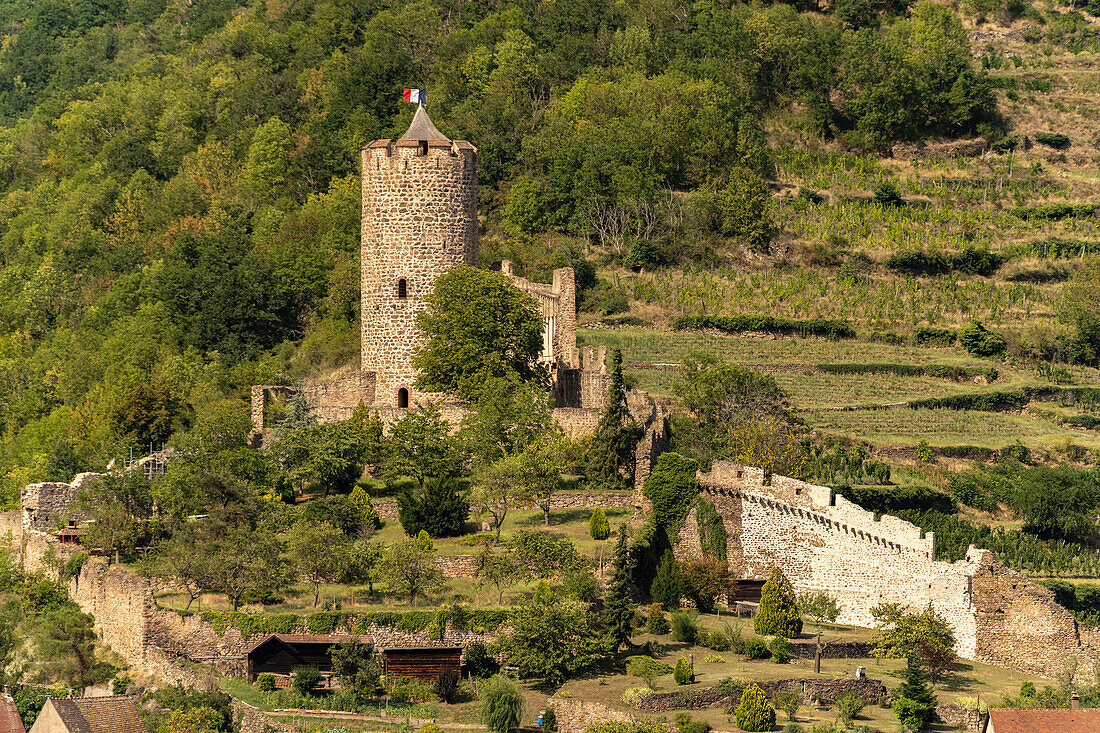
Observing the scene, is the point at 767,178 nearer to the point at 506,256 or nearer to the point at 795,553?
the point at 506,256

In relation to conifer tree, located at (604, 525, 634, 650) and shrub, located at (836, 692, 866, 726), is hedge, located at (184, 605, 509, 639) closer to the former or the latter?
conifer tree, located at (604, 525, 634, 650)

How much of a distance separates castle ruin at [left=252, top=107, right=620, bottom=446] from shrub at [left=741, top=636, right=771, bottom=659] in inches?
514

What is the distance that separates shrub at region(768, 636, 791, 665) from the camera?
43812 millimetres

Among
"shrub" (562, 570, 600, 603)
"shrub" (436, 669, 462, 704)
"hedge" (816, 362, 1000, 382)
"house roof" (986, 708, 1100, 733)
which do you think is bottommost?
"shrub" (436, 669, 462, 704)

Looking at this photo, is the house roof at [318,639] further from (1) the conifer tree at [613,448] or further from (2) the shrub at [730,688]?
(1) the conifer tree at [613,448]

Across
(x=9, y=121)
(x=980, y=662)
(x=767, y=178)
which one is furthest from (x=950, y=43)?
(x=9, y=121)

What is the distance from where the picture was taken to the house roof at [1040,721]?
37812mm

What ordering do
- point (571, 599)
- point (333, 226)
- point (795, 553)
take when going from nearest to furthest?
point (571, 599), point (795, 553), point (333, 226)

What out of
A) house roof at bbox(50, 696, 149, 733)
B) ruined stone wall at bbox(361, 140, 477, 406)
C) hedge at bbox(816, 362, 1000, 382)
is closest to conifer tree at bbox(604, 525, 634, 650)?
house roof at bbox(50, 696, 149, 733)

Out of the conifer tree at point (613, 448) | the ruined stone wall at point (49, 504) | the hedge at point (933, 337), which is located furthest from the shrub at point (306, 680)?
the hedge at point (933, 337)

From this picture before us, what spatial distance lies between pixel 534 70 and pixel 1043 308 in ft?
101

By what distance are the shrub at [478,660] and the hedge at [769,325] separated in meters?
35.4

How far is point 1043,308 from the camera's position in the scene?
272 ft

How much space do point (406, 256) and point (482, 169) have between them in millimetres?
31442
